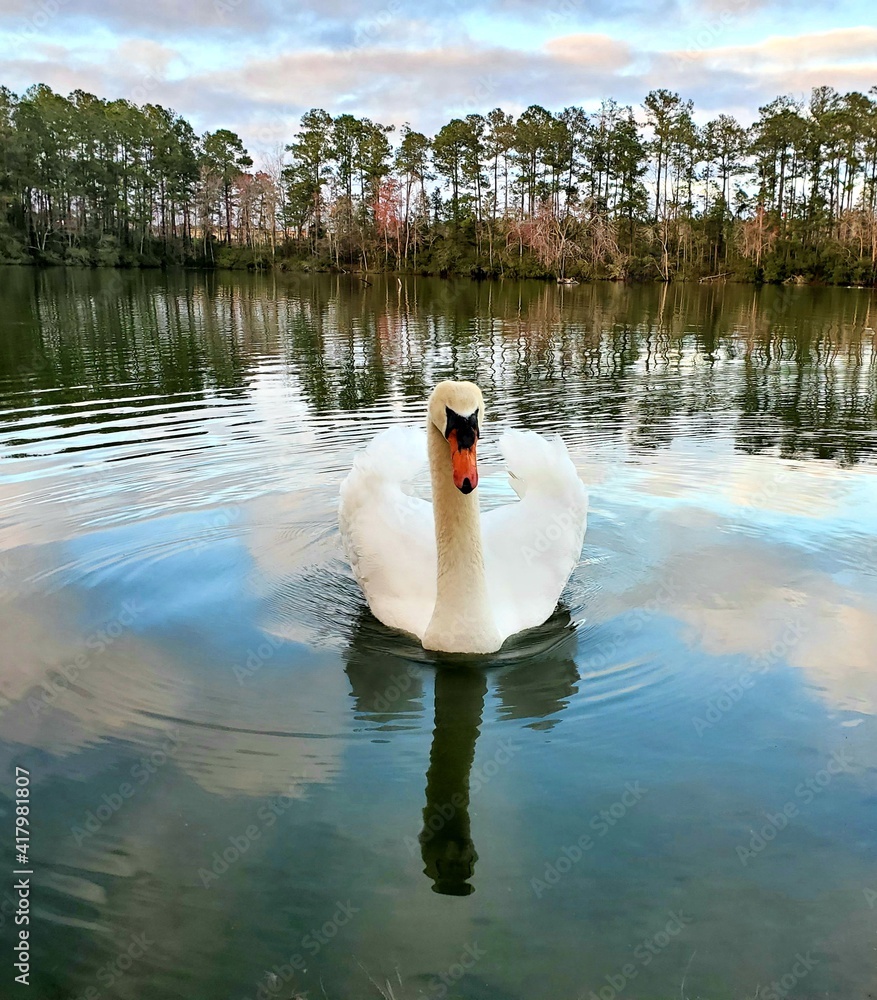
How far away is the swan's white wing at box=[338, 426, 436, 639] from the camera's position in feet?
18.1

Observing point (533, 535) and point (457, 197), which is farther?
point (457, 197)

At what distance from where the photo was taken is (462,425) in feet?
14.8

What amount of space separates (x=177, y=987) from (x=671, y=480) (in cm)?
739

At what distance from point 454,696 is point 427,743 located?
18.6 inches

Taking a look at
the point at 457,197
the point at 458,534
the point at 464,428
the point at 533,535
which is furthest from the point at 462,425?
the point at 457,197

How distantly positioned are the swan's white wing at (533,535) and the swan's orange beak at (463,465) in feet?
4.02

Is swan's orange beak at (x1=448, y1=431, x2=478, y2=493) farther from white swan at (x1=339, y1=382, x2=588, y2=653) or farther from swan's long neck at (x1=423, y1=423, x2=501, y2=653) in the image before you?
swan's long neck at (x1=423, y1=423, x2=501, y2=653)

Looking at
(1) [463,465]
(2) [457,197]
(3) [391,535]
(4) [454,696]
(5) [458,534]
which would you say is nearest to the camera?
(1) [463,465]

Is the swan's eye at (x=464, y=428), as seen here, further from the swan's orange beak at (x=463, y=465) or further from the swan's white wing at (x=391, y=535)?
the swan's white wing at (x=391, y=535)

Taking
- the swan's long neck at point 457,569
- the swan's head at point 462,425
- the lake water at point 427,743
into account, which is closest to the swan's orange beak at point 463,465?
the swan's head at point 462,425

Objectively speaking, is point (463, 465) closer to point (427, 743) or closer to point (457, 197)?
point (427, 743)

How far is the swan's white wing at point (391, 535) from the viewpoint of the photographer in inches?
217

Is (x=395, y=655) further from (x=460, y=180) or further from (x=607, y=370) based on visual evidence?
(x=460, y=180)

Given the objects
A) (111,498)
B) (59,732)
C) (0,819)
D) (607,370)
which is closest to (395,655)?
(59,732)
